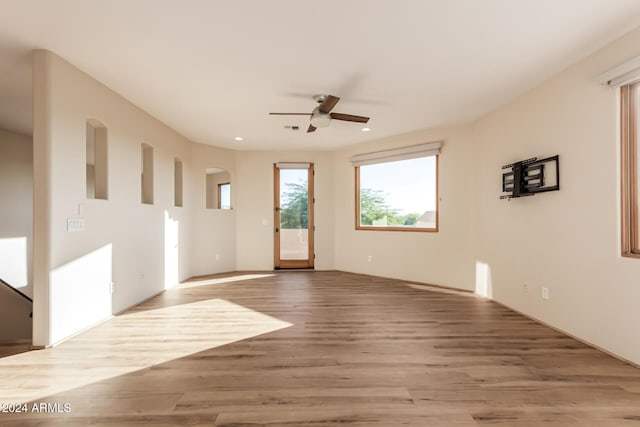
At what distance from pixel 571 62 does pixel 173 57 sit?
3.82 metres

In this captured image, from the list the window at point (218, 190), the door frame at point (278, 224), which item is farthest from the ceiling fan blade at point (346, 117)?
the window at point (218, 190)

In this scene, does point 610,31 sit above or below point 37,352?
above

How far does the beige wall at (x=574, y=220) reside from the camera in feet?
8.74

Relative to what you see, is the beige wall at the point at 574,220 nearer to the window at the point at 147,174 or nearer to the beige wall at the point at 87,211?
the beige wall at the point at 87,211

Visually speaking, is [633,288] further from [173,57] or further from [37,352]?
[37,352]

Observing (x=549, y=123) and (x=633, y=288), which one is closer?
(x=633, y=288)

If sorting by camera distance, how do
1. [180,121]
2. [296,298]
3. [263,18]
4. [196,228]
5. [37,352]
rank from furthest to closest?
[196,228], [180,121], [296,298], [37,352], [263,18]

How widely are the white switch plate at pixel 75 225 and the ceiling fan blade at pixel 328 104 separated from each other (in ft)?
9.32

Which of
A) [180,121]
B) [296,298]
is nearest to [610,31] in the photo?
[296,298]

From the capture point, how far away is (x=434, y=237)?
5441mm

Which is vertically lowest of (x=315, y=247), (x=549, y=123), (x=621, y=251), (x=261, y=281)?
(x=261, y=281)

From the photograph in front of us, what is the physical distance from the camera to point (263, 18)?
2354 mm

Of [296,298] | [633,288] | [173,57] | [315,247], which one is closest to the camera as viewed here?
[633,288]

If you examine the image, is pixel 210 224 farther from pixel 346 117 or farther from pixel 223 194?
pixel 346 117
